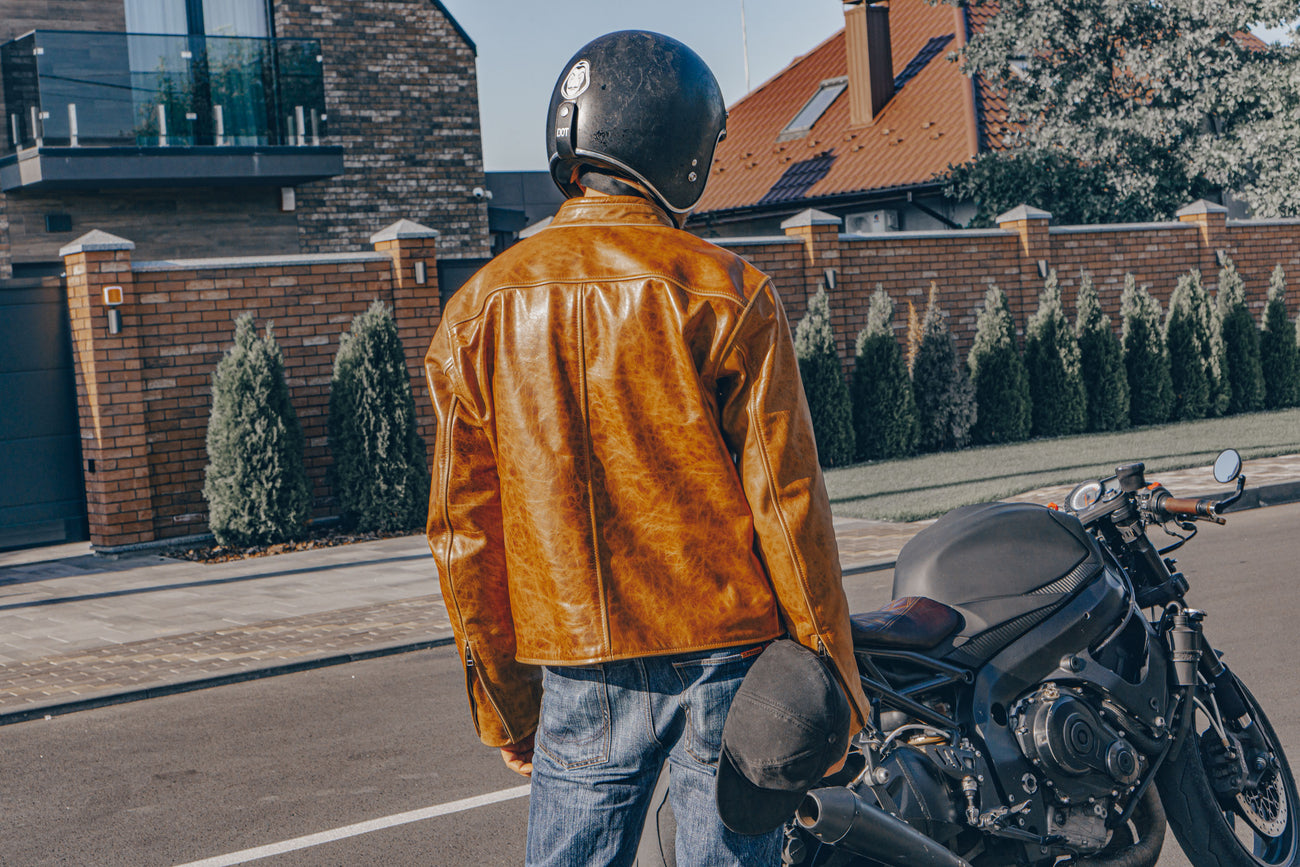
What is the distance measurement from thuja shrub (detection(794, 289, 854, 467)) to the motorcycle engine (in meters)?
11.7

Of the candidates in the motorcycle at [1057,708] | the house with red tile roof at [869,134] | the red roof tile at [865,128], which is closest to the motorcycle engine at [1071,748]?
the motorcycle at [1057,708]

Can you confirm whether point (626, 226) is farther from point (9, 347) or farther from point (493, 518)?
point (9, 347)

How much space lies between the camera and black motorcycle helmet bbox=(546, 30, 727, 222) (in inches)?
92.4

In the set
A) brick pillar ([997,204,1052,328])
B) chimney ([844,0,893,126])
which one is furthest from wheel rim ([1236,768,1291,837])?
chimney ([844,0,893,126])

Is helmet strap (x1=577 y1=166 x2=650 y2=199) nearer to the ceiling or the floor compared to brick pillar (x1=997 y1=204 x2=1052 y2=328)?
nearer to the floor

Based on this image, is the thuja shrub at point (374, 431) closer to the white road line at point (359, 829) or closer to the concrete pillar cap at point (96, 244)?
the concrete pillar cap at point (96, 244)

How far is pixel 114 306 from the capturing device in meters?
11.4

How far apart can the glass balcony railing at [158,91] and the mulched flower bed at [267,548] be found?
6734mm

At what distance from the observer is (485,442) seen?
234 centimetres

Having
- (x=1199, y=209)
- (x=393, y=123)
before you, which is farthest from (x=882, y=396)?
(x=393, y=123)

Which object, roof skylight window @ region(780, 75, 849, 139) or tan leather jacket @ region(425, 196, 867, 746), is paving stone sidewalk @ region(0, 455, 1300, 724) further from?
roof skylight window @ region(780, 75, 849, 139)

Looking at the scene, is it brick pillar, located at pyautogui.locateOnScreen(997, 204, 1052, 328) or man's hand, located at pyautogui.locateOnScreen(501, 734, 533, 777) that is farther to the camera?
brick pillar, located at pyautogui.locateOnScreen(997, 204, 1052, 328)

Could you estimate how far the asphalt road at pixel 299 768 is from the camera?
4.60 metres

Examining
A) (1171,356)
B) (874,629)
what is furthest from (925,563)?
(1171,356)
